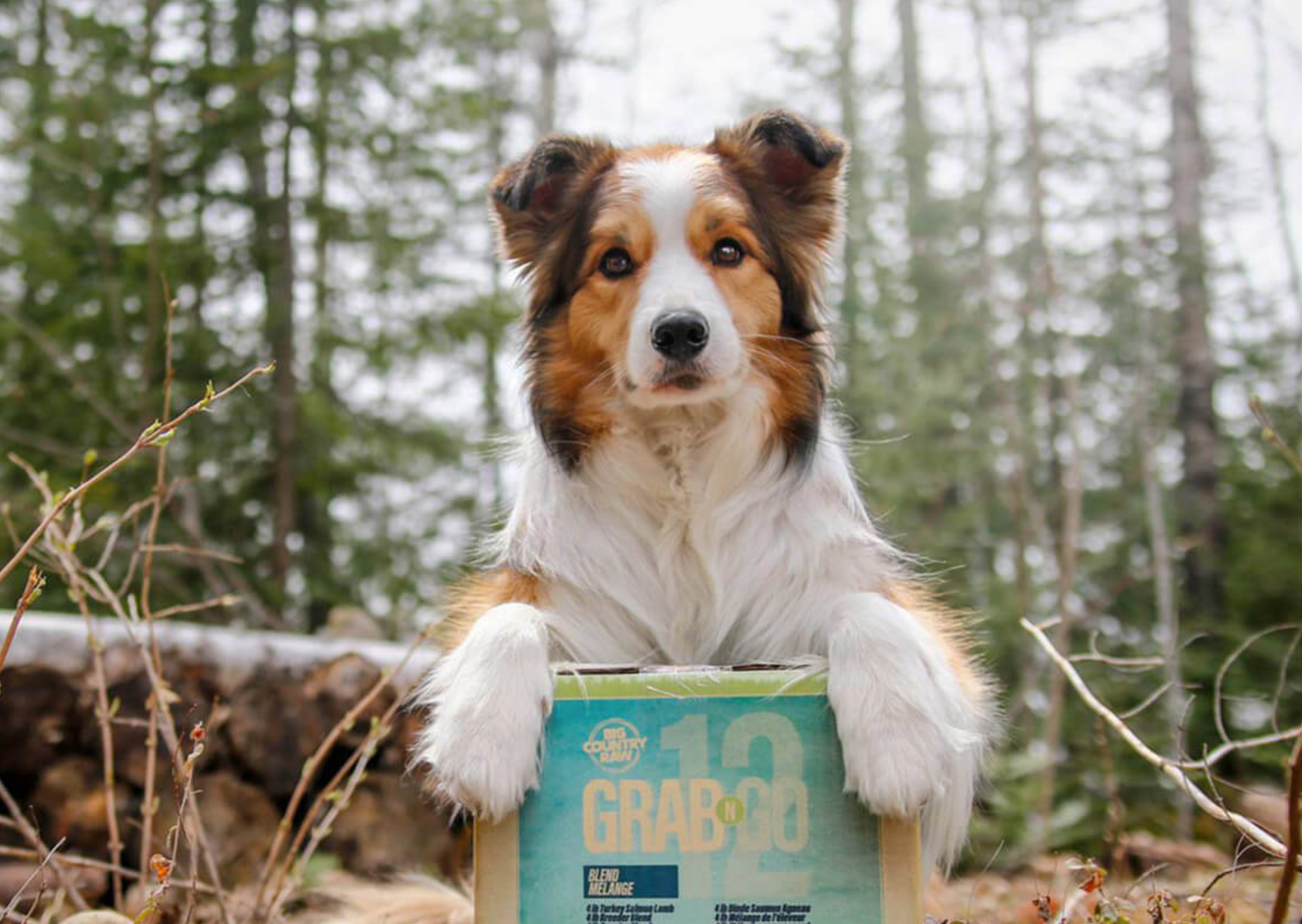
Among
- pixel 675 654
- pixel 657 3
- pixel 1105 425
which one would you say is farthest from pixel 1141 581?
pixel 675 654

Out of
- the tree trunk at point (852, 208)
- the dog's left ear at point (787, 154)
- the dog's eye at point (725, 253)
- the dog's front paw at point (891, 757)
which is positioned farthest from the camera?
the tree trunk at point (852, 208)

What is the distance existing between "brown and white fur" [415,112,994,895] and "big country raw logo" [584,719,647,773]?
12.0 inches

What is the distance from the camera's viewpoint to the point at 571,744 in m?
2.17

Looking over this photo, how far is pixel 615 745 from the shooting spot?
2.15 m

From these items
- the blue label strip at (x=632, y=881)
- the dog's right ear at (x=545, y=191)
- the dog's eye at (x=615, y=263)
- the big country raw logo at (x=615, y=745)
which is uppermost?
the dog's right ear at (x=545, y=191)

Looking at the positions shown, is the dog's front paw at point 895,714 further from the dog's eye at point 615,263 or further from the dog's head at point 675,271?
the dog's eye at point 615,263

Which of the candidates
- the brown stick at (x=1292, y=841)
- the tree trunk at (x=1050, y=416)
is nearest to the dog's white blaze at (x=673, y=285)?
the brown stick at (x=1292, y=841)

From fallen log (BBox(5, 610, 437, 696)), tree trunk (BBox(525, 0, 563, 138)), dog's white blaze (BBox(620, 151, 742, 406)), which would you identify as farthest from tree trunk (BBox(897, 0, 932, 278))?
dog's white blaze (BBox(620, 151, 742, 406))

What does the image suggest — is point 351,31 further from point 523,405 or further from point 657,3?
point 657,3

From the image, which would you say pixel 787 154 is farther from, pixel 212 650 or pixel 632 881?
pixel 212 650

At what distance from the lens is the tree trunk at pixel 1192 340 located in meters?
10.4

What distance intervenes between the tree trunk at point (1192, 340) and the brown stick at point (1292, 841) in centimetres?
917

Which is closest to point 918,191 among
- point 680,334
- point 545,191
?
point 545,191

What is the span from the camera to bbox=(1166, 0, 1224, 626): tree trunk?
409 inches
